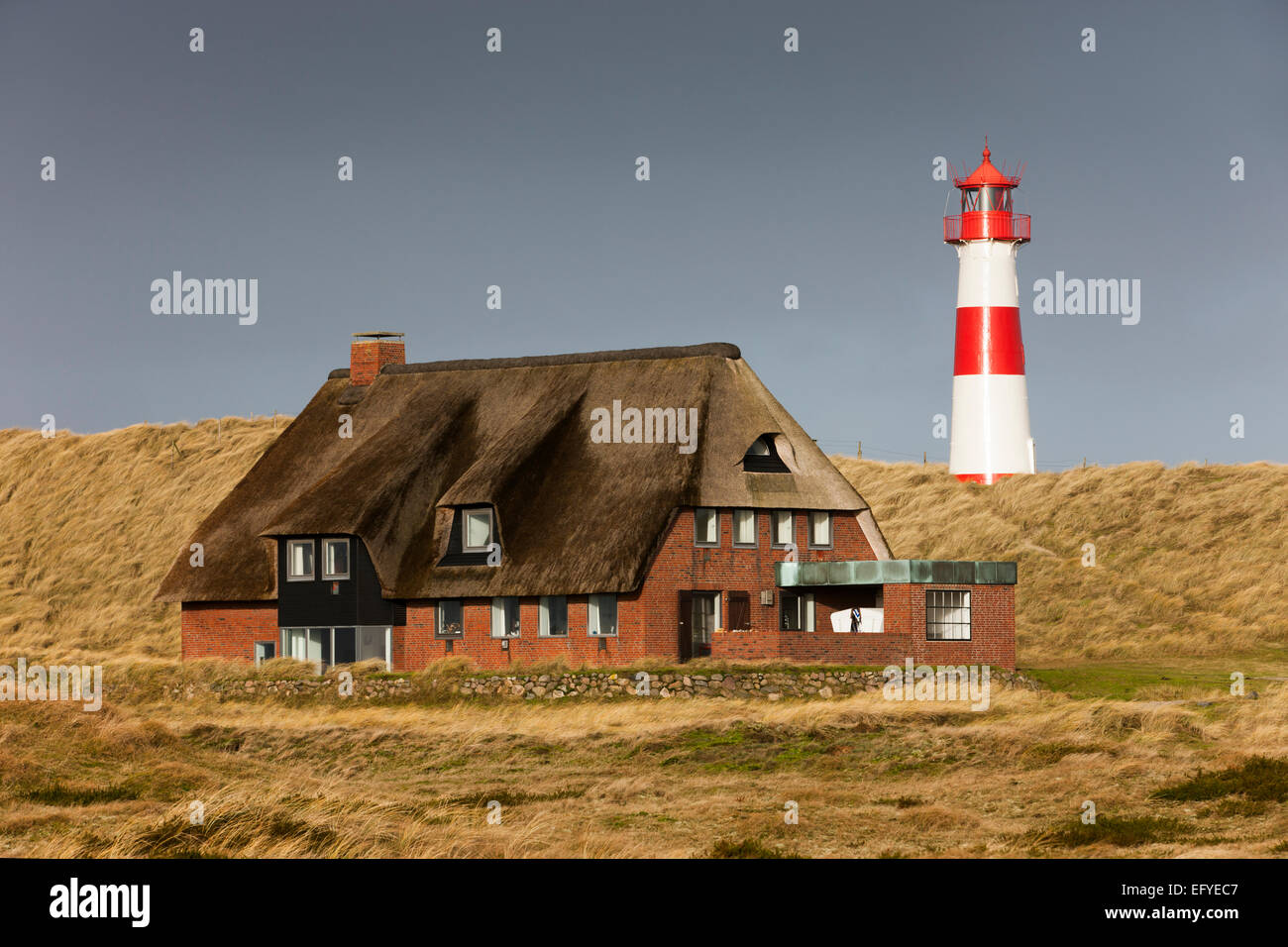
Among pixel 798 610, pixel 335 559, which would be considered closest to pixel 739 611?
pixel 798 610

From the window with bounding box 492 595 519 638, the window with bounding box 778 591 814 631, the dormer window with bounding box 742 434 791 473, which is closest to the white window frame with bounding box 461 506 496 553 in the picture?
the window with bounding box 492 595 519 638

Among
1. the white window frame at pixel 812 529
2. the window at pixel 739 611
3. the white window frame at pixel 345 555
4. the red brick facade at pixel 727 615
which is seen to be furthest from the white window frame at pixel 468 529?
the white window frame at pixel 812 529

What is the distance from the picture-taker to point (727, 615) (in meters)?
44.7

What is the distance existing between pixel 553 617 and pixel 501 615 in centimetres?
161

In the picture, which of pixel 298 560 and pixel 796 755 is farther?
pixel 298 560

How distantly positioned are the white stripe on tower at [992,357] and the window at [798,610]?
1513 centimetres

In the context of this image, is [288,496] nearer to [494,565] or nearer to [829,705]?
[494,565]

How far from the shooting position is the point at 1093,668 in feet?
148

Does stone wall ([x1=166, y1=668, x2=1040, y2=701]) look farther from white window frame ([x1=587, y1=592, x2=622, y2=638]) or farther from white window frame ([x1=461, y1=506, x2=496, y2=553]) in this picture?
white window frame ([x1=461, y1=506, x2=496, y2=553])

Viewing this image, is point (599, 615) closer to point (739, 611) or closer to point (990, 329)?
point (739, 611)

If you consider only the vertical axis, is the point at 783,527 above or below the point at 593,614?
above

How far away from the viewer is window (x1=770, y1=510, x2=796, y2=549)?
46.0m

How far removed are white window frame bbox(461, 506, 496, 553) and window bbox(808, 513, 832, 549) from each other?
8859mm
